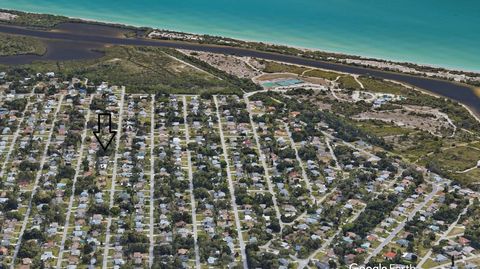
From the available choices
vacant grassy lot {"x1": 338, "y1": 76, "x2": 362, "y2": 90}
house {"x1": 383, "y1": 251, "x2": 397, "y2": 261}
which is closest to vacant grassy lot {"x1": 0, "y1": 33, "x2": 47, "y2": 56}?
vacant grassy lot {"x1": 338, "y1": 76, "x2": 362, "y2": 90}

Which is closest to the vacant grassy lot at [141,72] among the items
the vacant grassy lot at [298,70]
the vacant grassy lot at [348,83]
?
the vacant grassy lot at [298,70]

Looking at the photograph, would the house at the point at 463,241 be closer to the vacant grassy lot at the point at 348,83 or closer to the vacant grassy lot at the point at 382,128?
the vacant grassy lot at the point at 382,128

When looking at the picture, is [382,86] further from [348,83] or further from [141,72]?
[141,72]

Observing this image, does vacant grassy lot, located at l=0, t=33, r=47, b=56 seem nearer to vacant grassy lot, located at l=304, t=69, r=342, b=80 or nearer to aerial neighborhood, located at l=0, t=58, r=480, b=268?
aerial neighborhood, located at l=0, t=58, r=480, b=268

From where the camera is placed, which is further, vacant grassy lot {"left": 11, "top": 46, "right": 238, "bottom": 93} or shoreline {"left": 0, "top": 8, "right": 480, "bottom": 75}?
shoreline {"left": 0, "top": 8, "right": 480, "bottom": 75}

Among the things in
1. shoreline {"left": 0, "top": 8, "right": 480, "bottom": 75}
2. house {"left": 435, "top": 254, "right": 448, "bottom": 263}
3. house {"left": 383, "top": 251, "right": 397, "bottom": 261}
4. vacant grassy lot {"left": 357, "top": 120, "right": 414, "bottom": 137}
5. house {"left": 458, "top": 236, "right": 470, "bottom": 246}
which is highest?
shoreline {"left": 0, "top": 8, "right": 480, "bottom": 75}

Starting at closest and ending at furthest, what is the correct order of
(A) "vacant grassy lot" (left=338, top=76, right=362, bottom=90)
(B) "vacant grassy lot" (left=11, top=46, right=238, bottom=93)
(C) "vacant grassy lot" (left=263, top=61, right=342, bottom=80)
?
(B) "vacant grassy lot" (left=11, top=46, right=238, bottom=93) → (A) "vacant grassy lot" (left=338, top=76, right=362, bottom=90) → (C) "vacant grassy lot" (left=263, top=61, right=342, bottom=80)

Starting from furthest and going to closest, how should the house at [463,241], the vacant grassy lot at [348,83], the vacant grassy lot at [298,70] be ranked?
the vacant grassy lot at [298,70] → the vacant grassy lot at [348,83] → the house at [463,241]

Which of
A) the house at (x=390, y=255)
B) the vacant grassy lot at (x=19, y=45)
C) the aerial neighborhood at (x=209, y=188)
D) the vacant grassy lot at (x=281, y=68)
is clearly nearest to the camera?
the house at (x=390, y=255)

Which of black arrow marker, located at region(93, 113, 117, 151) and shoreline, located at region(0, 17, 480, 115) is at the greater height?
shoreline, located at region(0, 17, 480, 115)
